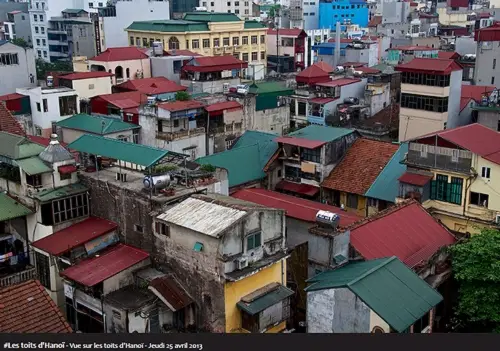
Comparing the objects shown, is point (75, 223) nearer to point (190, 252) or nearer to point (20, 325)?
point (190, 252)

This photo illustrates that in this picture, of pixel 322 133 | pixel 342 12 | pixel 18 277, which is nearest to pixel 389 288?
pixel 18 277

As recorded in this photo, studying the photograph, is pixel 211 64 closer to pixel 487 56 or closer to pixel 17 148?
pixel 487 56

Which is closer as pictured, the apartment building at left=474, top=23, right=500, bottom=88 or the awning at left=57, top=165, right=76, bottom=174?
the awning at left=57, top=165, right=76, bottom=174

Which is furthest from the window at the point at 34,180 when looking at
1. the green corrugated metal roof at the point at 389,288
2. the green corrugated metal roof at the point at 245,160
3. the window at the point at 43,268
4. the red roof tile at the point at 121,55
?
the red roof tile at the point at 121,55

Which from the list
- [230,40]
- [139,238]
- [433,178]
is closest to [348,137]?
[433,178]

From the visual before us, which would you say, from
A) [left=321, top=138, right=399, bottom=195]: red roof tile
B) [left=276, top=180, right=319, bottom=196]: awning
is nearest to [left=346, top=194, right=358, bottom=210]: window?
[left=321, top=138, right=399, bottom=195]: red roof tile

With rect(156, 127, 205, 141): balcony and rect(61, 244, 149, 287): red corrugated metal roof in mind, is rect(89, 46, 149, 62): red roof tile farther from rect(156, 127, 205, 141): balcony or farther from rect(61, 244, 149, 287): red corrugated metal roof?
rect(61, 244, 149, 287): red corrugated metal roof
